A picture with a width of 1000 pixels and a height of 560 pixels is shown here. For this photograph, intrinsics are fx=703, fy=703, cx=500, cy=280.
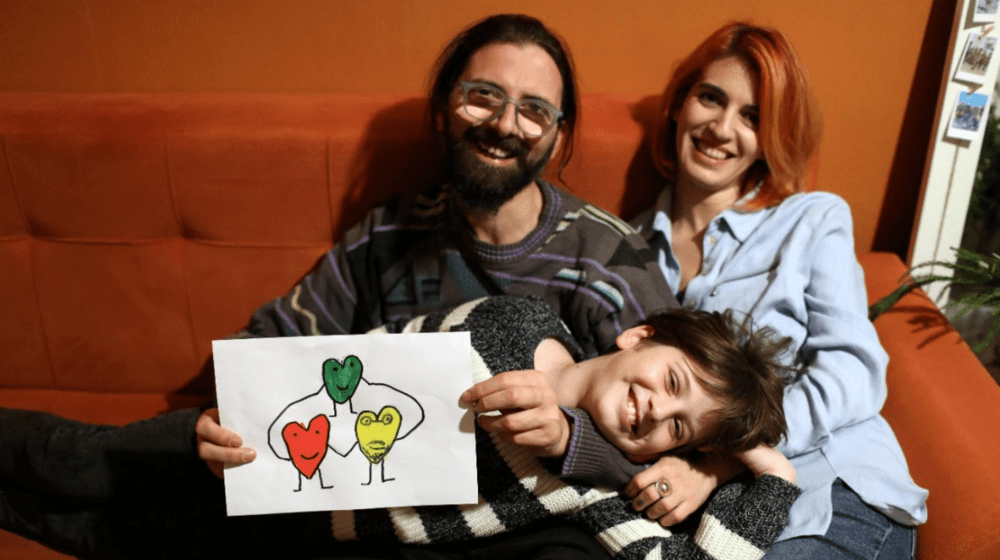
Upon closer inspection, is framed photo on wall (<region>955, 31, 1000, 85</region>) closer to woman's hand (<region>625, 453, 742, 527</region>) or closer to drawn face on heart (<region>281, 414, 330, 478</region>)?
woman's hand (<region>625, 453, 742, 527</region>)

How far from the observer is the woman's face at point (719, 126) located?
149 cm

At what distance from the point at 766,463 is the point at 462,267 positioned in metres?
0.72

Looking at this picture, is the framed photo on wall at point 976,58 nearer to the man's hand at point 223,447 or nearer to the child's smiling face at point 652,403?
the child's smiling face at point 652,403

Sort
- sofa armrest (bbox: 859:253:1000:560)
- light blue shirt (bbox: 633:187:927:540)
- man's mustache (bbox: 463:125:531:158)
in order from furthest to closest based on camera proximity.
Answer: man's mustache (bbox: 463:125:531:158) < light blue shirt (bbox: 633:187:927:540) < sofa armrest (bbox: 859:253:1000:560)

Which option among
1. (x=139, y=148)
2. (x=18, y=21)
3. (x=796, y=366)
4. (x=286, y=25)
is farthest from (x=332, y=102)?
(x=796, y=366)

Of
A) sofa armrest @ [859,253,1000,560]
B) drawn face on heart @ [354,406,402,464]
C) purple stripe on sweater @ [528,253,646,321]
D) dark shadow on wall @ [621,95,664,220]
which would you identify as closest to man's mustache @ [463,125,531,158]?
purple stripe on sweater @ [528,253,646,321]

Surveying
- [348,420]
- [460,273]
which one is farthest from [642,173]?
[348,420]

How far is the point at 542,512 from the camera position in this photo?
1.25m

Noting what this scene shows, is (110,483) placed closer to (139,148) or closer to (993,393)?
(139,148)

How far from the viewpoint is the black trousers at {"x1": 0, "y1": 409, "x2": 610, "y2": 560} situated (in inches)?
53.4

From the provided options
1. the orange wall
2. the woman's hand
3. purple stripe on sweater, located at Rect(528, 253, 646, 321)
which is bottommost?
the woman's hand

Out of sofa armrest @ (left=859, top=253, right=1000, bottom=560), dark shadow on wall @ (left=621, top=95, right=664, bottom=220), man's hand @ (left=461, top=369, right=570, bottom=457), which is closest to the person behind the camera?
man's hand @ (left=461, top=369, right=570, bottom=457)

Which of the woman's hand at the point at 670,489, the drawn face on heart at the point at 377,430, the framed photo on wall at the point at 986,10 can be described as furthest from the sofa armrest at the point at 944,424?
the drawn face on heart at the point at 377,430

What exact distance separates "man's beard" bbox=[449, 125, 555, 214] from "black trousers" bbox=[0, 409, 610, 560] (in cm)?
69
